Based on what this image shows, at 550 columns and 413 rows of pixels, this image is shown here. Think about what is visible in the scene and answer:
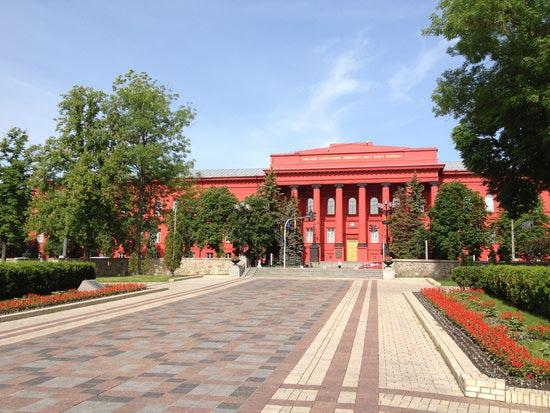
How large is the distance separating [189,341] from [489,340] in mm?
5901

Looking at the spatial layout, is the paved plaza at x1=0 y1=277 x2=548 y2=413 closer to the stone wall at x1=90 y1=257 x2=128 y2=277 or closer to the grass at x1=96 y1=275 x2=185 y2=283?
the grass at x1=96 y1=275 x2=185 y2=283

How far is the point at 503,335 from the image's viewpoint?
27.4 ft

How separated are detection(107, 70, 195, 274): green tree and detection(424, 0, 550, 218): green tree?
25030 millimetres

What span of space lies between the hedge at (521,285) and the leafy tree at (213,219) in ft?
121

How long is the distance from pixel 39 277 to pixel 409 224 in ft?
142

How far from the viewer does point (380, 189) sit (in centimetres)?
6166

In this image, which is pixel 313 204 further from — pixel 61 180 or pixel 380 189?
pixel 61 180

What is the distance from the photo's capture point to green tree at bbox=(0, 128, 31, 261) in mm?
44969

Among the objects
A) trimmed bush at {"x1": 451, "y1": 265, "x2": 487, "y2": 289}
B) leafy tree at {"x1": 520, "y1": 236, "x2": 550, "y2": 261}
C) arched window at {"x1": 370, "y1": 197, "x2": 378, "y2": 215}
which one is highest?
arched window at {"x1": 370, "y1": 197, "x2": 378, "y2": 215}

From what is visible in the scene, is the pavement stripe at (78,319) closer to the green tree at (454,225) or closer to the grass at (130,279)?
the grass at (130,279)

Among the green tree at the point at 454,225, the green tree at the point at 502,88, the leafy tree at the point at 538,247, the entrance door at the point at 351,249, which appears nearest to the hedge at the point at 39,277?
the green tree at the point at 502,88

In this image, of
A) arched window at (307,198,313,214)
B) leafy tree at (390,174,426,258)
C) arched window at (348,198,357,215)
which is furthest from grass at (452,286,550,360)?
arched window at (307,198,313,214)

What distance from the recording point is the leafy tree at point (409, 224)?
5112 cm

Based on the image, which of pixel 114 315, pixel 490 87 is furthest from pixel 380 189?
pixel 114 315
